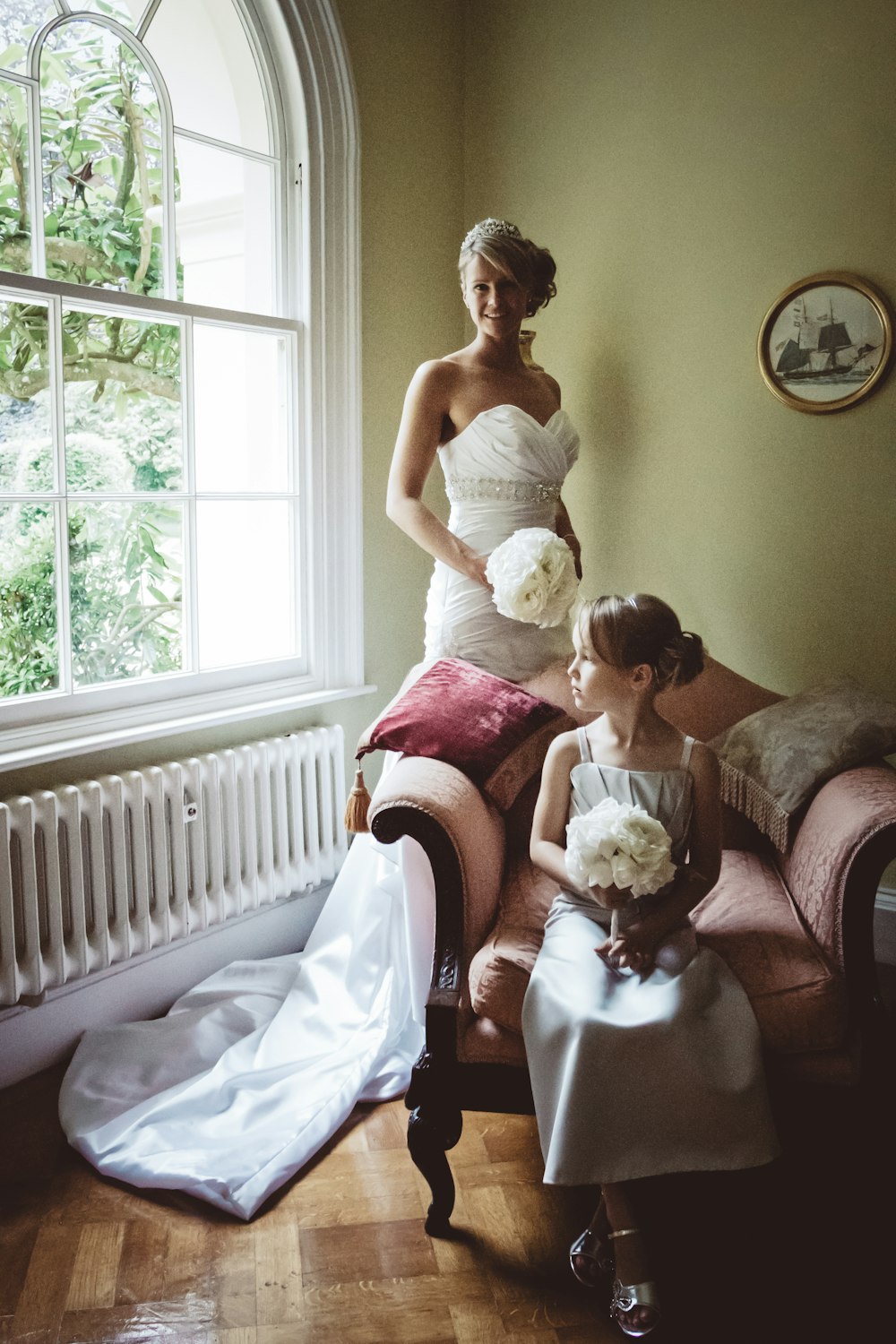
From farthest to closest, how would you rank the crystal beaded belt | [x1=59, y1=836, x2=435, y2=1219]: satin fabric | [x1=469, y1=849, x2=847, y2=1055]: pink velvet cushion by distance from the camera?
the crystal beaded belt
[x1=59, y1=836, x2=435, y2=1219]: satin fabric
[x1=469, y1=849, x2=847, y2=1055]: pink velvet cushion

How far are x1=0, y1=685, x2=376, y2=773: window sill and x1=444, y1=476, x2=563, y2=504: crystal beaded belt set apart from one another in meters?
0.80

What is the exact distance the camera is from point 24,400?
2.64 m

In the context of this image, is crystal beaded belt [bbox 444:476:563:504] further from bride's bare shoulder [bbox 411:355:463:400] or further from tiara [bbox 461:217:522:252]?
tiara [bbox 461:217:522:252]

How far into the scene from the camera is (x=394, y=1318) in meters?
1.88

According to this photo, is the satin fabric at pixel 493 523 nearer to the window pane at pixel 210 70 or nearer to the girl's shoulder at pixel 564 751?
the girl's shoulder at pixel 564 751

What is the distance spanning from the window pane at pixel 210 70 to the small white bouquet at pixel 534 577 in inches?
58.7

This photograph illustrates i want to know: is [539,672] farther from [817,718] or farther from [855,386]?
[855,386]

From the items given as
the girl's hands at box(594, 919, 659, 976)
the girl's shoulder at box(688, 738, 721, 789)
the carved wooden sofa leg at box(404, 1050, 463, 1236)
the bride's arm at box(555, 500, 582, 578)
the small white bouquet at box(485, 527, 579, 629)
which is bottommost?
the carved wooden sofa leg at box(404, 1050, 463, 1236)

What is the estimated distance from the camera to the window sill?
2611mm

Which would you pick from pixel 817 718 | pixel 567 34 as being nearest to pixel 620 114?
pixel 567 34

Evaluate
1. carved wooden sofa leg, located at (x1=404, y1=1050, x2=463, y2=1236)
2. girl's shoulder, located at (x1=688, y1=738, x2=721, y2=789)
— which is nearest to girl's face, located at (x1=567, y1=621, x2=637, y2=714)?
girl's shoulder, located at (x1=688, y1=738, x2=721, y2=789)

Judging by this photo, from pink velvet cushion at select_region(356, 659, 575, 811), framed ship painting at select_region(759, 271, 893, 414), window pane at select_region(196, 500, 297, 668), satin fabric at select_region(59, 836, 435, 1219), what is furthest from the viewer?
window pane at select_region(196, 500, 297, 668)

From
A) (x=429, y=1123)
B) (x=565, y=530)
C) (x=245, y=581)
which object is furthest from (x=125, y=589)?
(x=429, y=1123)

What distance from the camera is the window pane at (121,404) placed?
9.04 feet
